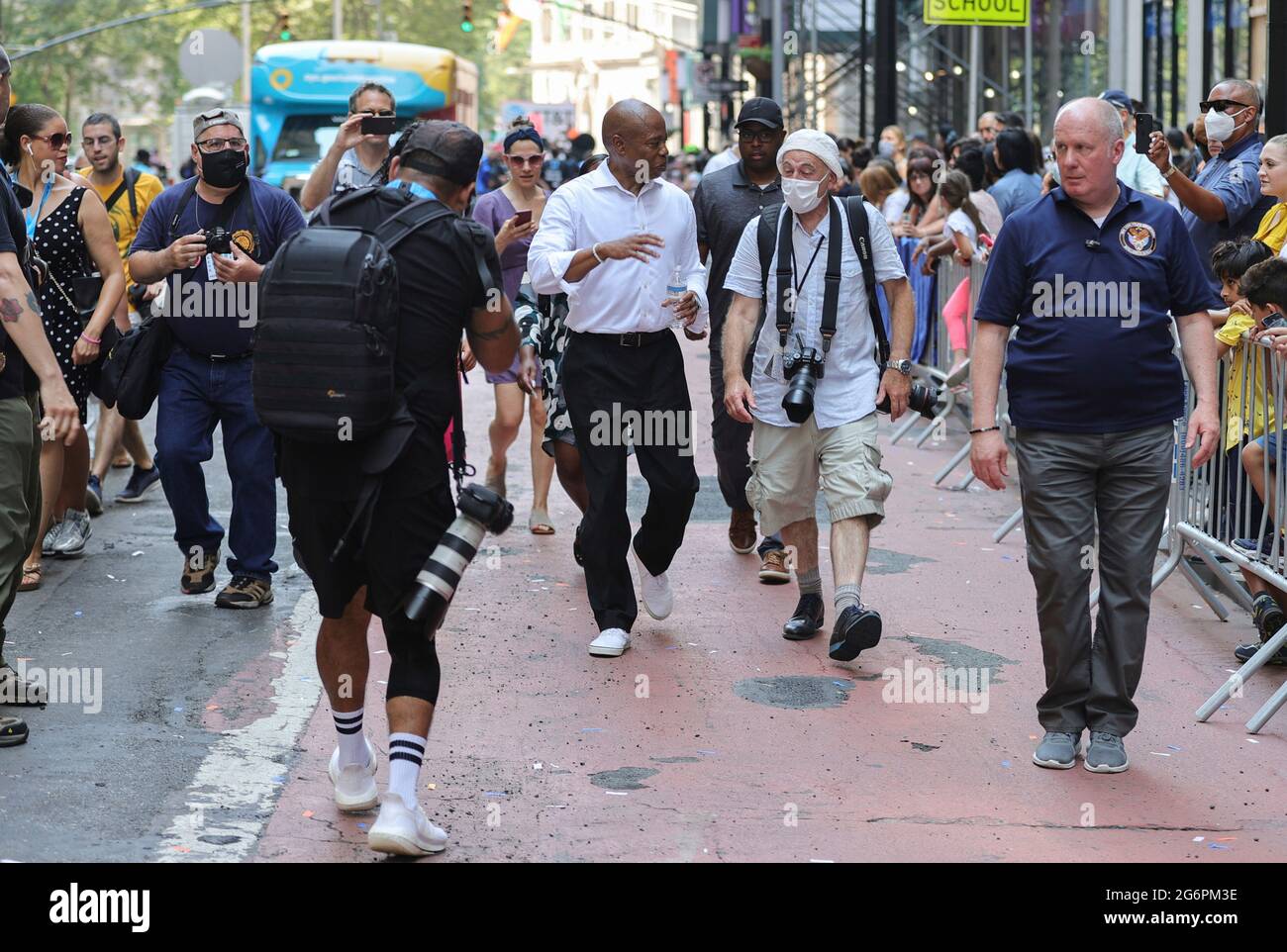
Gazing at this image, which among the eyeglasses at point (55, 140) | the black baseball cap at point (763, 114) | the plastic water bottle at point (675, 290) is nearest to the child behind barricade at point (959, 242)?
the black baseball cap at point (763, 114)

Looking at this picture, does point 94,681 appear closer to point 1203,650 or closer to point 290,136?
point 1203,650

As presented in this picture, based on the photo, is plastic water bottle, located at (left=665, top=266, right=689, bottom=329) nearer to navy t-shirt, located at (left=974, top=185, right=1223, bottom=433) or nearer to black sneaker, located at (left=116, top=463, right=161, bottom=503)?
navy t-shirt, located at (left=974, top=185, right=1223, bottom=433)

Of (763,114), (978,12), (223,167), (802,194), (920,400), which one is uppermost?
(978,12)

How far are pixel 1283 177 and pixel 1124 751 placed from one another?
115 inches

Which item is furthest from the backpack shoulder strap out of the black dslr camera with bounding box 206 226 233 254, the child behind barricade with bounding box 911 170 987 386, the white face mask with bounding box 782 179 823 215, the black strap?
the child behind barricade with bounding box 911 170 987 386

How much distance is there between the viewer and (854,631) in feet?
22.4

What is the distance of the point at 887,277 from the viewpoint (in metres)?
7.14

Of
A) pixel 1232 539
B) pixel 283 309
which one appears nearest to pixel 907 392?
pixel 1232 539

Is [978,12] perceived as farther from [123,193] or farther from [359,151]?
[359,151]

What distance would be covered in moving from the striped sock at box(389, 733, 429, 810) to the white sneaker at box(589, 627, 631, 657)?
2277 mm

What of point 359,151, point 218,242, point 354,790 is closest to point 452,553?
point 354,790

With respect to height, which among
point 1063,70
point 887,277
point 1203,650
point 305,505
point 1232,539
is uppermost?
point 1063,70

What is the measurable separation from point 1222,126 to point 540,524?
3.88m

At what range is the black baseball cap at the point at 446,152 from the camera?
16.9 ft
